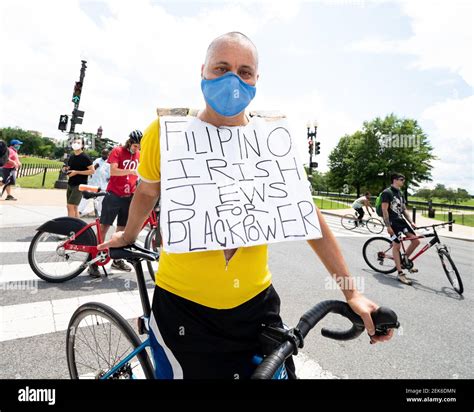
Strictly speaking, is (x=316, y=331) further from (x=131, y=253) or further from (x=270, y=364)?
(x=270, y=364)

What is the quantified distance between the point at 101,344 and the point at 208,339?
3.61 ft

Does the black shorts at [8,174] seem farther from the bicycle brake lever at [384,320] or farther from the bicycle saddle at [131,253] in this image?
the bicycle brake lever at [384,320]

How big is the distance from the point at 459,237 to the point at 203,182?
723 inches

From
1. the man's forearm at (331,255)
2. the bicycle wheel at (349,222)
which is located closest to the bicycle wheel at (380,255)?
the man's forearm at (331,255)

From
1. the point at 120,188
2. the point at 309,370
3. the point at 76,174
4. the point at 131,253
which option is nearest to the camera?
the point at 131,253

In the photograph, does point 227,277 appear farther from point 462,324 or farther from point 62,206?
point 62,206

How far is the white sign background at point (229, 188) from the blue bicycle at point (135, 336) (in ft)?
1.16

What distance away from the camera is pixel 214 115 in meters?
1.44

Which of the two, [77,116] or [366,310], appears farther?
[77,116]

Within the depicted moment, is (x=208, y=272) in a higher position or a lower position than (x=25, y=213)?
higher

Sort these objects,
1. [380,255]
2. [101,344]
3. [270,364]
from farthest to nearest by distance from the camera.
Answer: [380,255]
[101,344]
[270,364]

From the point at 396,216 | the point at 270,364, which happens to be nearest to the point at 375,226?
the point at 396,216

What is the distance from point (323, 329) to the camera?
118cm

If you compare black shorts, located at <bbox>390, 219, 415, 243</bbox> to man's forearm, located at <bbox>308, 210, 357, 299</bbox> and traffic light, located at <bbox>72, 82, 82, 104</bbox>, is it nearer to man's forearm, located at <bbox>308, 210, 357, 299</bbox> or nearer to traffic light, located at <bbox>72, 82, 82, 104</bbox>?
man's forearm, located at <bbox>308, 210, 357, 299</bbox>
